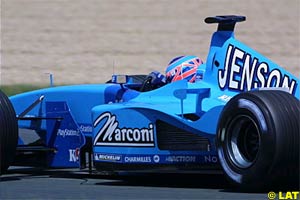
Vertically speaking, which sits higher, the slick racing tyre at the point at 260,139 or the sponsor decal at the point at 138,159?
the slick racing tyre at the point at 260,139

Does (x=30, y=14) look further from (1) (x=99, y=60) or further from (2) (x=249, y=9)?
(2) (x=249, y=9)

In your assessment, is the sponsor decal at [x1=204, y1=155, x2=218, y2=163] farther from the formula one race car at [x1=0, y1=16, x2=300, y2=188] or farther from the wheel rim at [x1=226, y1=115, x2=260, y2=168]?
the wheel rim at [x1=226, y1=115, x2=260, y2=168]

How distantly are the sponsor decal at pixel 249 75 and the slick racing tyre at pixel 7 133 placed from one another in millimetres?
2114

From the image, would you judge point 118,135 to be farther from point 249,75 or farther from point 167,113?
point 249,75

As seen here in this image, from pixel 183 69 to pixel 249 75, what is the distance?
3.08 ft

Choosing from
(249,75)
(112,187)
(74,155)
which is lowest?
(112,187)

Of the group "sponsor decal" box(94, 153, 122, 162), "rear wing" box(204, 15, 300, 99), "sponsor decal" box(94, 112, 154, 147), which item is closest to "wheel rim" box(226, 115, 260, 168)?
"rear wing" box(204, 15, 300, 99)

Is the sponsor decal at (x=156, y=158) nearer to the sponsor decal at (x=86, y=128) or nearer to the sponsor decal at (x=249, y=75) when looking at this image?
the sponsor decal at (x=249, y=75)

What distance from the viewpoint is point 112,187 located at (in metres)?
8.12

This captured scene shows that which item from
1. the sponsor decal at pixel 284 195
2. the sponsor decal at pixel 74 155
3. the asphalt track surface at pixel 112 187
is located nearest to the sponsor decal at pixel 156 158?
the asphalt track surface at pixel 112 187

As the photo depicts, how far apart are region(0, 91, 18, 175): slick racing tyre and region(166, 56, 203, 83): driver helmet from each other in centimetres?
164

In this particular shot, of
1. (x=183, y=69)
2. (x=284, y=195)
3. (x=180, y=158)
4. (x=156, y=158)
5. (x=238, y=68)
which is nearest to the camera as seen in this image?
(x=284, y=195)

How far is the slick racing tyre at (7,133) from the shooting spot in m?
8.59

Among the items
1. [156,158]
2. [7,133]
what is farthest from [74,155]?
[156,158]
